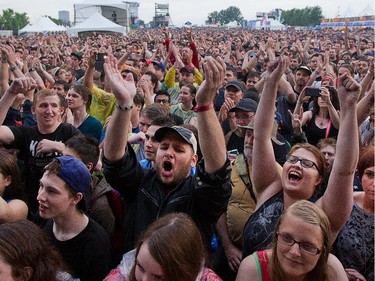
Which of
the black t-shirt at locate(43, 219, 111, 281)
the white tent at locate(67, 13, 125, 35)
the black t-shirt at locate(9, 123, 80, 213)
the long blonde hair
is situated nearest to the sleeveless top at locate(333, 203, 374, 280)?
the long blonde hair

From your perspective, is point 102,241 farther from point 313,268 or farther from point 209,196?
point 313,268

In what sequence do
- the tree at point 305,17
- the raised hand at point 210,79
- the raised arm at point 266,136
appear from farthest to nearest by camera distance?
the tree at point 305,17 < the raised arm at point 266,136 < the raised hand at point 210,79

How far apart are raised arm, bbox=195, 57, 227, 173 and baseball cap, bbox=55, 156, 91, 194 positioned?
0.71m

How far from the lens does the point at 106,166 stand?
254 centimetres

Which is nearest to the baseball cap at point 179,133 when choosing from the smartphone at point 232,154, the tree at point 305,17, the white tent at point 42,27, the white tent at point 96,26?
the smartphone at point 232,154

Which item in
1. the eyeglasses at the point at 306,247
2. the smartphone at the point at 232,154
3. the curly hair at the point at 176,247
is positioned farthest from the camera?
the smartphone at the point at 232,154

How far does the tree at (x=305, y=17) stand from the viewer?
270 feet

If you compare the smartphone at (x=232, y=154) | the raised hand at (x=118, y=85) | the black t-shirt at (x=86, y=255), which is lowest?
the black t-shirt at (x=86, y=255)

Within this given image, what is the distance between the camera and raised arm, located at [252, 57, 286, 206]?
260 centimetres

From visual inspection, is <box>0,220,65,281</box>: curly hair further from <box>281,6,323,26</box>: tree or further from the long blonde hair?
<box>281,6,323,26</box>: tree

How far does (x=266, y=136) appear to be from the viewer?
2607 millimetres

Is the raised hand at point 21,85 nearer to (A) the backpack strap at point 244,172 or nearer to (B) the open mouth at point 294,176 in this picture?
(A) the backpack strap at point 244,172

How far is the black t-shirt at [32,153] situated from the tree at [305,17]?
82.9 meters

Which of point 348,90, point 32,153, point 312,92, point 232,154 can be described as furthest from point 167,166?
point 312,92
